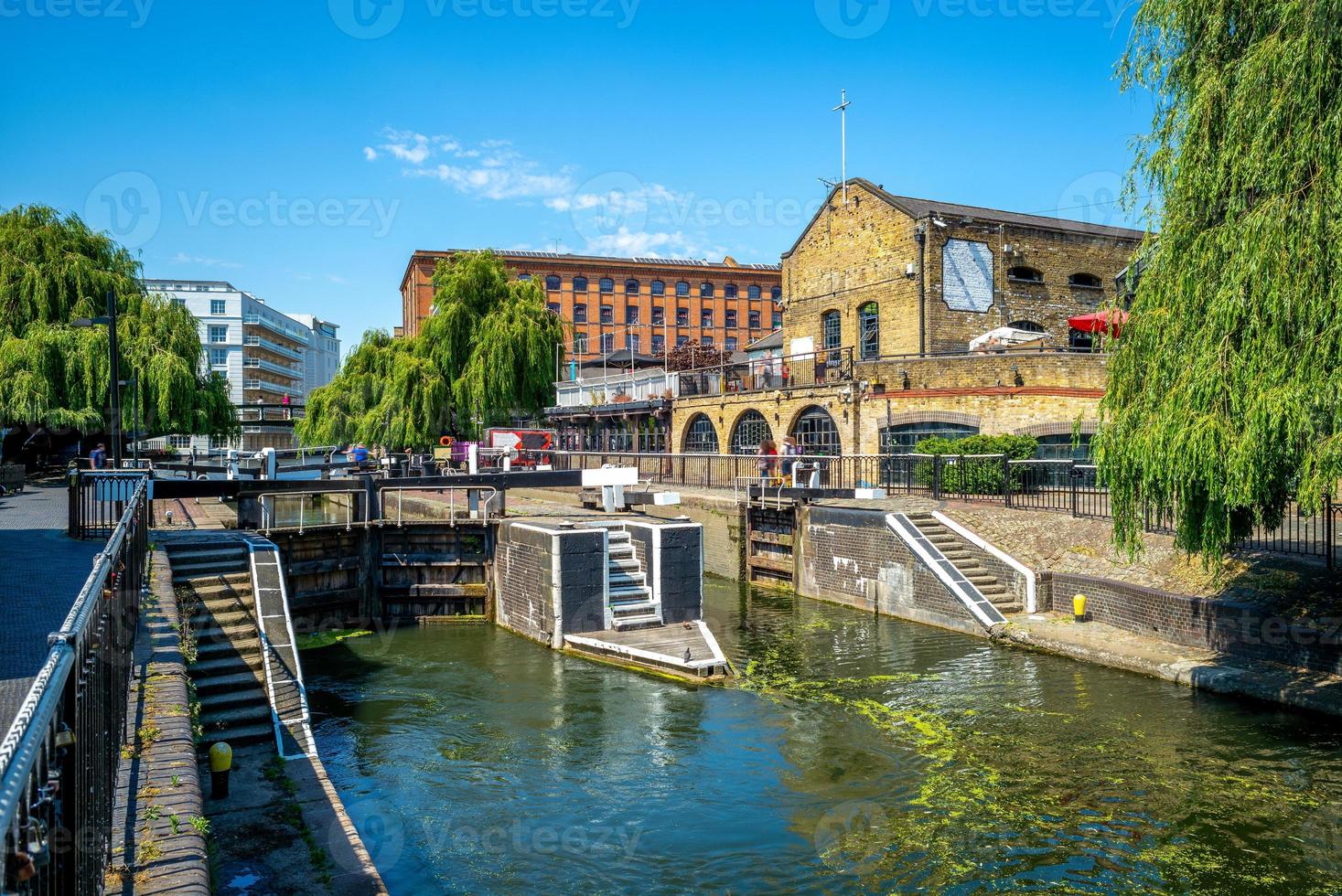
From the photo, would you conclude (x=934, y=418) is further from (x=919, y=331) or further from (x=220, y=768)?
(x=220, y=768)

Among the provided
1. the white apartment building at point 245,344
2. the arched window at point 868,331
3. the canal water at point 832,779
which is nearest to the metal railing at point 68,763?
the canal water at point 832,779

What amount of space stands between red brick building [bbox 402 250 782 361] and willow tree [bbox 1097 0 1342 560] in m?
60.7

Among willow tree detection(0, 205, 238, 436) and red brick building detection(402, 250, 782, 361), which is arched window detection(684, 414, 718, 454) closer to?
willow tree detection(0, 205, 238, 436)

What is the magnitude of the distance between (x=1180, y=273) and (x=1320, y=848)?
631 centimetres

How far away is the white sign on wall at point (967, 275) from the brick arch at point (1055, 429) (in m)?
7.75

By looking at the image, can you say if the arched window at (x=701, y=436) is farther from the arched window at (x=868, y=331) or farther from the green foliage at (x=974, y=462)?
the green foliage at (x=974, y=462)

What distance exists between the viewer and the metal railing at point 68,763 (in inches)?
119

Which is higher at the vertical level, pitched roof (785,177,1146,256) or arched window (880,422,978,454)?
pitched roof (785,177,1146,256)

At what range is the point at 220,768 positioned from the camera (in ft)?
28.4

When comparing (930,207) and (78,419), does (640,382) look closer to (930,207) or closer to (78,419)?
(930,207)

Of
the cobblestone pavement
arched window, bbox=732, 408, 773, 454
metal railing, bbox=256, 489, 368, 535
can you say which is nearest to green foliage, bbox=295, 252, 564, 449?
metal railing, bbox=256, 489, 368, 535

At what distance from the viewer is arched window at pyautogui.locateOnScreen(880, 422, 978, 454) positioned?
84.9 feet

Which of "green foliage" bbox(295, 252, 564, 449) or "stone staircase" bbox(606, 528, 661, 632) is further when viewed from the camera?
"green foliage" bbox(295, 252, 564, 449)

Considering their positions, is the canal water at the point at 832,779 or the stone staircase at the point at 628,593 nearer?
the canal water at the point at 832,779
